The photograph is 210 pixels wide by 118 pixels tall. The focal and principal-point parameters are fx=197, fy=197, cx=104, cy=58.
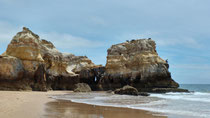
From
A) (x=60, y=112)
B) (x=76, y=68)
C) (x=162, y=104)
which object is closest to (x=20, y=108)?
(x=60, y=112)

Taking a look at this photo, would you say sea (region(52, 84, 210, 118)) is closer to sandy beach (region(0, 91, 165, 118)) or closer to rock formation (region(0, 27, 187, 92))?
sandy beach (region(0, 91, 165, 118))

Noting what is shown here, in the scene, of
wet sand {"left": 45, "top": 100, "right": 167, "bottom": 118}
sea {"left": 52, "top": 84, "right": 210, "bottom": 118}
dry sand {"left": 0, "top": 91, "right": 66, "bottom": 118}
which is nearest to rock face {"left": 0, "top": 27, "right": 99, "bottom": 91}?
sea {"left": 52, "top": 84, "right": 210, "bottom": 118}

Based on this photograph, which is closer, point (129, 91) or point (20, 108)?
point (20, 108)

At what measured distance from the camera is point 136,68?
31.6 meters

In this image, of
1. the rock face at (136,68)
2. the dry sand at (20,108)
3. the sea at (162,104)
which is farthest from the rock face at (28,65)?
the dry sand at (20,108)

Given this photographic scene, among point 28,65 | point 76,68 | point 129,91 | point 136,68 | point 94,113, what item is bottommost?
point 94,113

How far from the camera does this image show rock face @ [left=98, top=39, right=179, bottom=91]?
29094 mm

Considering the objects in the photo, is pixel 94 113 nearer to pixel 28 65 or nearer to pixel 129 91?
pixel 129 91

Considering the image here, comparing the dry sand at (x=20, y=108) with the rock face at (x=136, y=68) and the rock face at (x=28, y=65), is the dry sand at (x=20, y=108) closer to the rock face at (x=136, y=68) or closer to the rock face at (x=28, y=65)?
the rock face at (x=28, y=65)

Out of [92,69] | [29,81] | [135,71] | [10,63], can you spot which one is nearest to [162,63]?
[135,71]

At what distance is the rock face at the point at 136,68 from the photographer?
95.5ft

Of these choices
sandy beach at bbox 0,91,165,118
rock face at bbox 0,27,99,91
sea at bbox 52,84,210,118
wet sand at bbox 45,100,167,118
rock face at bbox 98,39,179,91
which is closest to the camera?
sandy beach at bbox 0,91,165,118

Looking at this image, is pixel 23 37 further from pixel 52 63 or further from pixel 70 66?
pixel 70 66

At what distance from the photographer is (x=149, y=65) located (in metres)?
29.8
